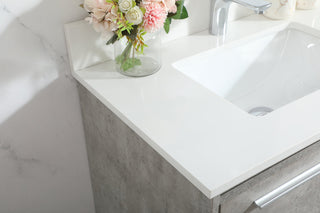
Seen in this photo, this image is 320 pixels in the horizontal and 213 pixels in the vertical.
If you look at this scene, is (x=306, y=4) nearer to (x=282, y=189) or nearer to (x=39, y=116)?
(x=282, y=189)

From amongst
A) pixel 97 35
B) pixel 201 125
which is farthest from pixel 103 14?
pixel 201 125

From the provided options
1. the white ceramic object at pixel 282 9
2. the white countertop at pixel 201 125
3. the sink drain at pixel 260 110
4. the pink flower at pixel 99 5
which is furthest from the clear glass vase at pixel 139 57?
the white ceramic object at pixel 282 9

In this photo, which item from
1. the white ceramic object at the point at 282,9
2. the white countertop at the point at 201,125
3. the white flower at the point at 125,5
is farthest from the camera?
the white ceramic object at the point at 282,9

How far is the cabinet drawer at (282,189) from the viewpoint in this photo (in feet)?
2.72

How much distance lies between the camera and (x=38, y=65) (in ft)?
3.48

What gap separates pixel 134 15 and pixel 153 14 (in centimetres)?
5

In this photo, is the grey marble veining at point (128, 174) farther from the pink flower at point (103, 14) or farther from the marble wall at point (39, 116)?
the pink flower at point (103, 14)

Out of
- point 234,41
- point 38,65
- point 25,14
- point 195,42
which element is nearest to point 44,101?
point 38,65

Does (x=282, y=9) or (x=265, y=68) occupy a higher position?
(x=282, y=9)

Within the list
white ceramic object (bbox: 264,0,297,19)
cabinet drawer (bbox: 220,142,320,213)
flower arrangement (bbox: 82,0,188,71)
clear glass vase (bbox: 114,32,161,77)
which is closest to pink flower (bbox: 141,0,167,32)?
flower arrangement (bbox: 82,0,188,71)

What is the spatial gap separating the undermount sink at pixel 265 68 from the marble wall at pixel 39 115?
37cm

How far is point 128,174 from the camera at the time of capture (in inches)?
42.6

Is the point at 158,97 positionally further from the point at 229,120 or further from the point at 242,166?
the point at 242,166

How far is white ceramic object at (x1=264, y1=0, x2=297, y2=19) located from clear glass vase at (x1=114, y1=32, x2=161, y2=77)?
0.44m
